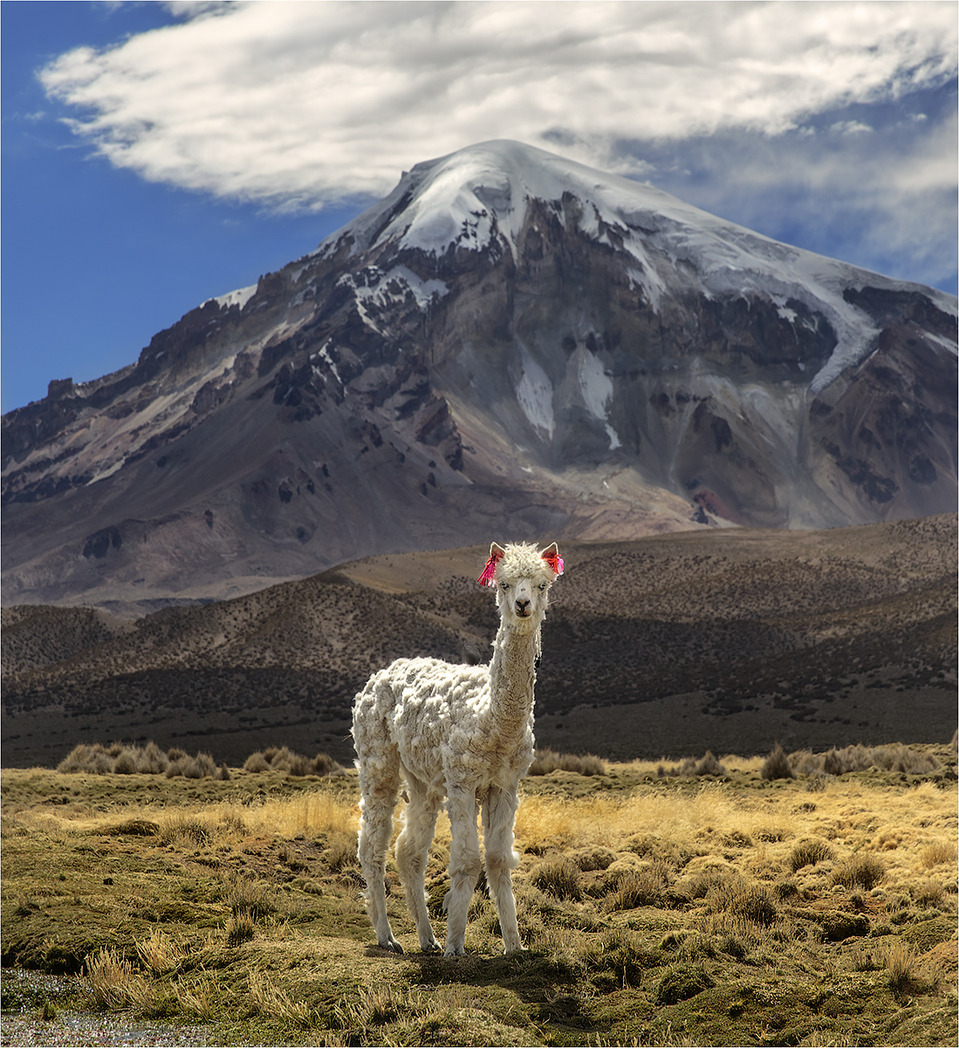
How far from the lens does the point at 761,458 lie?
647 feet

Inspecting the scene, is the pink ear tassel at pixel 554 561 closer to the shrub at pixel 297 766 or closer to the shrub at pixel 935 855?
the shrub at pixel 935 855

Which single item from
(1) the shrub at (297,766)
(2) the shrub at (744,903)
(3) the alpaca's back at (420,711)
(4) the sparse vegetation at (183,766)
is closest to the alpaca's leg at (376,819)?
(3) the alpaca's back at (420,711)

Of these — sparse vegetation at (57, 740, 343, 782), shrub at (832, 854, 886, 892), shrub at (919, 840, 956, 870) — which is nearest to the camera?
shrub at (832, 854, 886, 892)

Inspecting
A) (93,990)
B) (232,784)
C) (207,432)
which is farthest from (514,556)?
(207,432)

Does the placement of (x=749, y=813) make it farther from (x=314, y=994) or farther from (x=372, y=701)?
(x=314, y=994)

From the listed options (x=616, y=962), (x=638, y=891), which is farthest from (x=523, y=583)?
(x=638, y=891)

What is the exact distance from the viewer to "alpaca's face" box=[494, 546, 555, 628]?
382 inches

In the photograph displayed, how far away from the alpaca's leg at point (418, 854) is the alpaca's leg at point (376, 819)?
0.33 meters

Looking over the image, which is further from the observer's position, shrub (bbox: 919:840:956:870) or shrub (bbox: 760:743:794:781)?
shrub (bbox: 760:743:794:781)

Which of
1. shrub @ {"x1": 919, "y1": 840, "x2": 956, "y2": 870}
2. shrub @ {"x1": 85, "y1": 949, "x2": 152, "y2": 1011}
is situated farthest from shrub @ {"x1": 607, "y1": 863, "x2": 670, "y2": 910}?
shrub @ {"x1": 85, "y1": 949, "x2": 152, "y2": 1011}

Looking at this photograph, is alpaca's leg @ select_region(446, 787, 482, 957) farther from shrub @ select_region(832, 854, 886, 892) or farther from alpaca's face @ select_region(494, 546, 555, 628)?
shrub @ select_region(832, 854, 886, 892)

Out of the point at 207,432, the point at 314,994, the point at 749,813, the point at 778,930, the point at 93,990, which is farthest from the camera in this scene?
the point at 207,432

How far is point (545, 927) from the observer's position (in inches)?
426

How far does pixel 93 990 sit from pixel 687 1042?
17.0 feet
